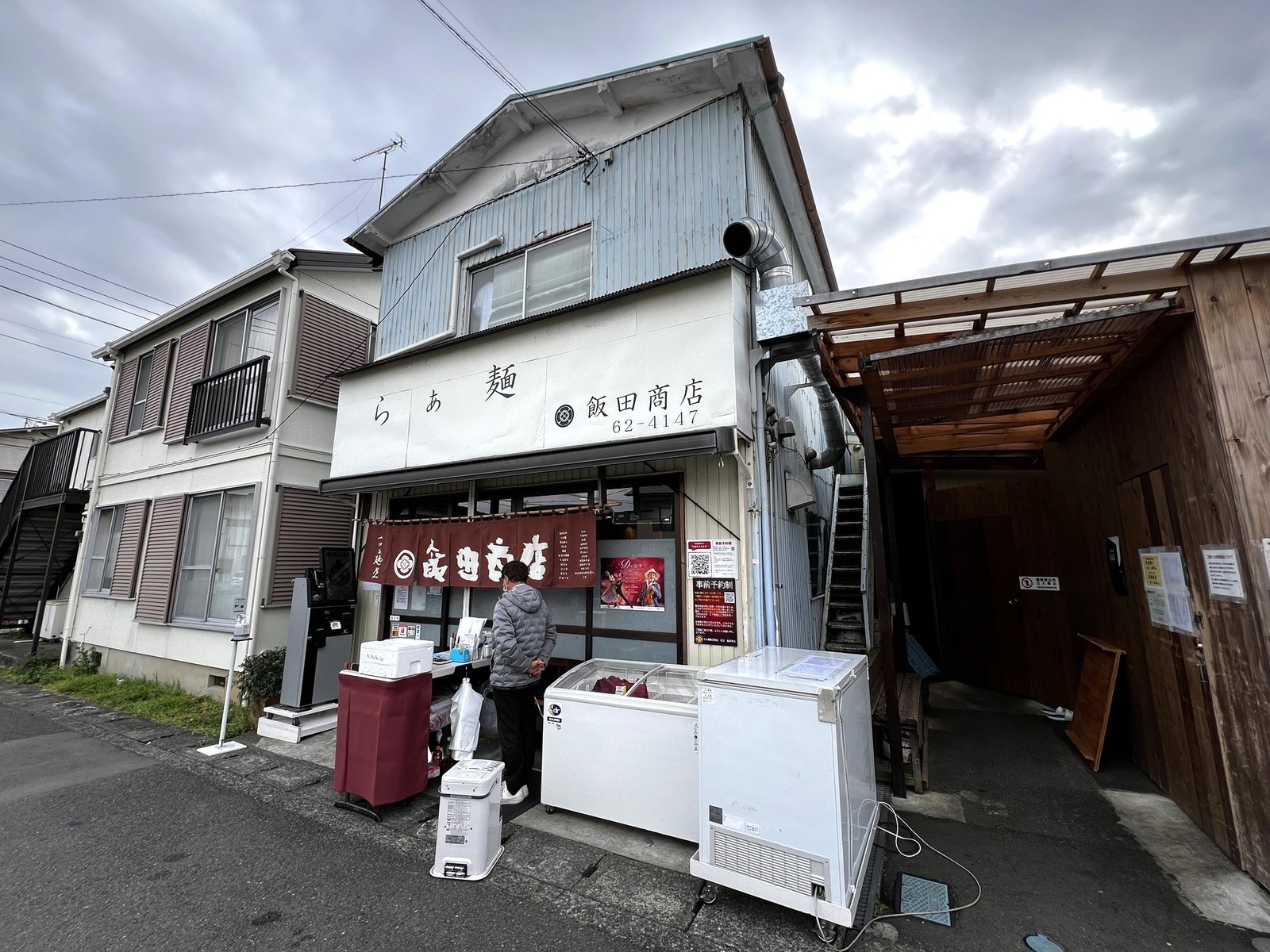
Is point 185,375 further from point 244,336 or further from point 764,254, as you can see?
point 764,254

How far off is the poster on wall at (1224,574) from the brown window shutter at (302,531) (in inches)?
410

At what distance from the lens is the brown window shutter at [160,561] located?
9.16 meters

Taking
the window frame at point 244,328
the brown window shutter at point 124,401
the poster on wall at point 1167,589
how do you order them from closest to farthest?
the poster on wall at point 1167,589, the window frame at point 244,328, the brown window shutter at point 124,401

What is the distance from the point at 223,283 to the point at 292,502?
15.2ft

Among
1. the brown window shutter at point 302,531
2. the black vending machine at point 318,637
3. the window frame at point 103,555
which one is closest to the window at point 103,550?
the window frame at point 103,555

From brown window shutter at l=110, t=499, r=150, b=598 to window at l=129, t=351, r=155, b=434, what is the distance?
2.15 metres

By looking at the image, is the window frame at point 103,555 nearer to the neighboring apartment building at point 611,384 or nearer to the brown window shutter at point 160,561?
the brown window shutter at point 160,561

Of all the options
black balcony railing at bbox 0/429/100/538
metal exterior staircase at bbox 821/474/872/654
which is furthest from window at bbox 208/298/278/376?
metal exterior staircase at bbox 821/474/872/654

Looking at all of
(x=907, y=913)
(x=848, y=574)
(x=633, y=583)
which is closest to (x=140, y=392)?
(x=633, y=583)

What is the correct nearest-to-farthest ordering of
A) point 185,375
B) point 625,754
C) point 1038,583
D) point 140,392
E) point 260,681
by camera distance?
point 625,754
point 260,681
point 1038,583
point 185,375
point 140,392

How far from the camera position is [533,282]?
24.3 ft

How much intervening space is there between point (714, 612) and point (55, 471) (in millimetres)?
16822

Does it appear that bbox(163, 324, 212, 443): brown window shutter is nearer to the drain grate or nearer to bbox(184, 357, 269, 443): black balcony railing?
bbox(184, 357, 269, 443): black balcony railing

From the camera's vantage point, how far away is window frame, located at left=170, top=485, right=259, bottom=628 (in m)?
8.09
